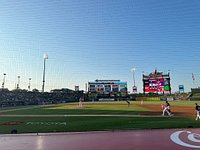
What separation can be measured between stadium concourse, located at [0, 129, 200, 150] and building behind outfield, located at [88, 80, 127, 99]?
66.0 metres

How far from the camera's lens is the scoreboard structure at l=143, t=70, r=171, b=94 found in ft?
242

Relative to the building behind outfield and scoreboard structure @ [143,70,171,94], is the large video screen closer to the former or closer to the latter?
scoreboard structure @ [143,70,171,94]

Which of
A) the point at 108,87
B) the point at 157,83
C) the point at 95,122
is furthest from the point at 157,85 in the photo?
the point at 95,122

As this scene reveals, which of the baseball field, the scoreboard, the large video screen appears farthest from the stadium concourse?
the scoreboard

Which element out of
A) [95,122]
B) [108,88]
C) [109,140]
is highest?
[108,88]

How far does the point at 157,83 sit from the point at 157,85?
743mm

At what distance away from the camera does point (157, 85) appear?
74.5 meters

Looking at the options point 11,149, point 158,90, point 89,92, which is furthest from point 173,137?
point 89,92

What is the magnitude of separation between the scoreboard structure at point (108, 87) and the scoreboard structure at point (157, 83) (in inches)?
390

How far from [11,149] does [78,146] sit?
3533 mm

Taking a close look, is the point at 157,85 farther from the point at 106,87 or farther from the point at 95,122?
the point at 95,122

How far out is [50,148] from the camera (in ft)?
35.1

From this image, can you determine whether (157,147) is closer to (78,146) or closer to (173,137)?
(173,137)

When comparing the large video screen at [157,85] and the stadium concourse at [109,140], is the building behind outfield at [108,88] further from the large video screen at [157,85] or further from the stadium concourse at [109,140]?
the stadium concourse at [109,140]
